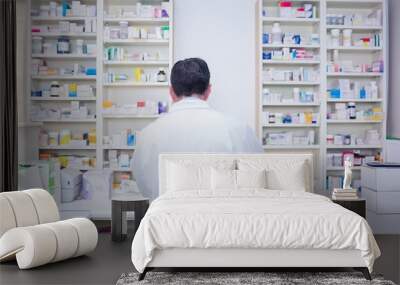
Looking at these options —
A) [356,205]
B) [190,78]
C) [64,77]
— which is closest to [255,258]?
[356,205]

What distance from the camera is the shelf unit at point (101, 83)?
7.84 meters

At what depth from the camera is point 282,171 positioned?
6.03 m

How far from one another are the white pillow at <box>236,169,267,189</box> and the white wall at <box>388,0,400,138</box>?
264 centimetres

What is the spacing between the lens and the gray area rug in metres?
4.45

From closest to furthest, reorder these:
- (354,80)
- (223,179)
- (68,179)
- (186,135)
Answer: (223,179), (186,135), (68,179), (354,80)

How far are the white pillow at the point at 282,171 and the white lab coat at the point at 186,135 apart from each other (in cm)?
51

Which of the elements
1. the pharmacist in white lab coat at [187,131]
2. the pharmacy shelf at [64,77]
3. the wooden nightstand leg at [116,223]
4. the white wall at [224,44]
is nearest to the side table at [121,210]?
the wooden nightstand leg at [116,223]

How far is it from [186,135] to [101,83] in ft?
5.75

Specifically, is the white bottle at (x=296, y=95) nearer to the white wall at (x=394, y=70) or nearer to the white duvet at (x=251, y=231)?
the white wall at (x=394, y=70)

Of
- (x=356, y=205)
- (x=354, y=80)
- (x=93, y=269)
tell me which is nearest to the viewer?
(x=93, y=269)

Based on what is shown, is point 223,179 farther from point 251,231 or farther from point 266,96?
point 266,96

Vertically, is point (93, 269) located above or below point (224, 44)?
below

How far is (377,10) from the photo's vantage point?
7.99 meters

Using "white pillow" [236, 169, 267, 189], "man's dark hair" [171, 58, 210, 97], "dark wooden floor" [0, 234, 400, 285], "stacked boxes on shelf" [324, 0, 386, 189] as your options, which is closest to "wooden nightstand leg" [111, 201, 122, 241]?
"dark wooden floor" [0, 234, 400, 285]
